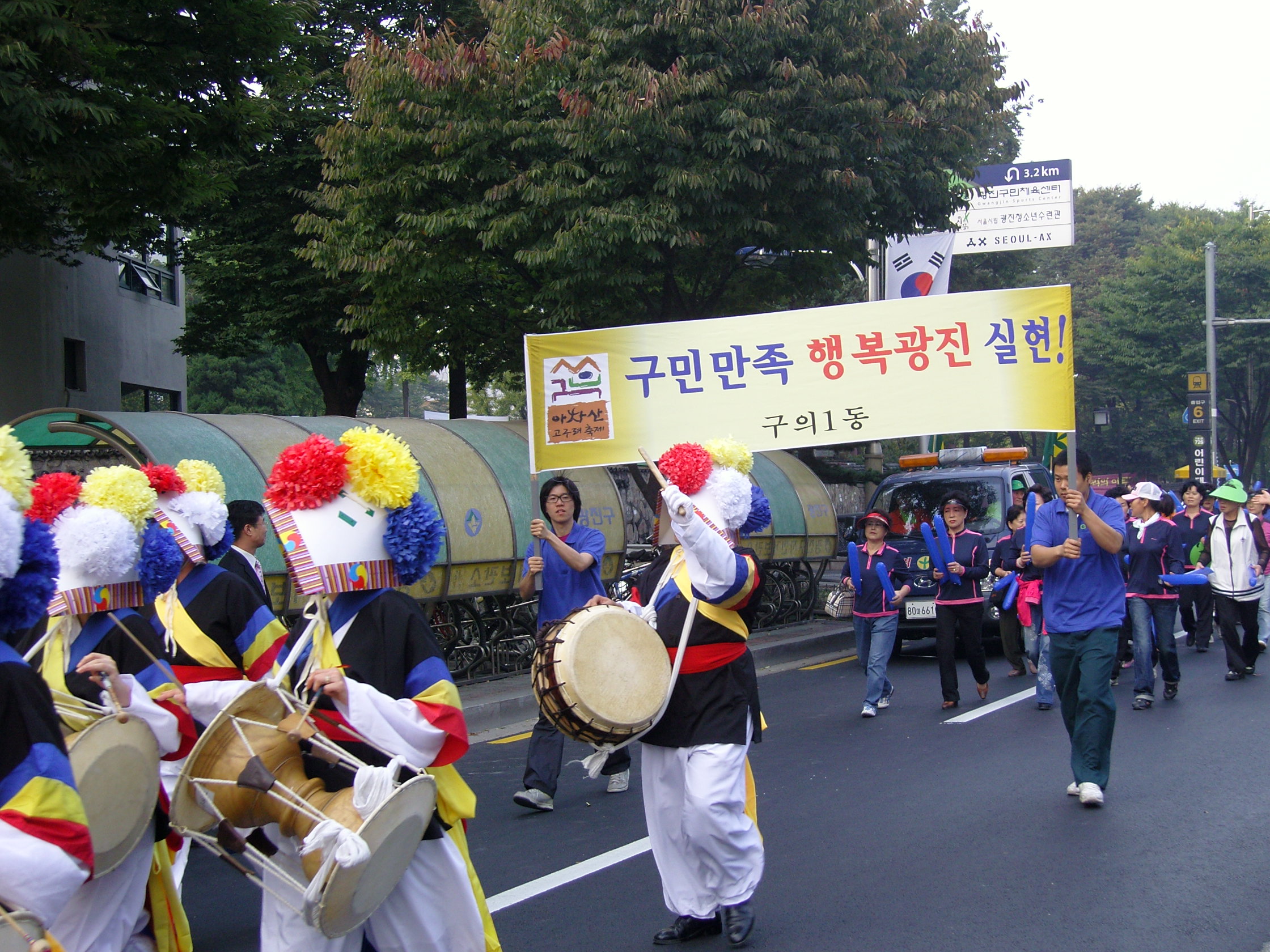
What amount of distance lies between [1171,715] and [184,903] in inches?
286

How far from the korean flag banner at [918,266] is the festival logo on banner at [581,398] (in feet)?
36.0

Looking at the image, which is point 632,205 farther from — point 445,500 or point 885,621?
point 885,621

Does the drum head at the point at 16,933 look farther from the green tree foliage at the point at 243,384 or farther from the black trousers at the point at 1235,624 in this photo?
the green tree foliage at the point at 243,384

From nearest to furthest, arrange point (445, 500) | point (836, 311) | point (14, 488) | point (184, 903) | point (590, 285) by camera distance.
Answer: point (14, 488) < point (184, 903) < point (836, 311) < point (445, 500) < point (590, 285)

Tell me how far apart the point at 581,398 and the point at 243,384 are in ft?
98.5

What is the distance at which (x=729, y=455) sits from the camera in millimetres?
5039

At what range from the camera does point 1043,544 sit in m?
6.86

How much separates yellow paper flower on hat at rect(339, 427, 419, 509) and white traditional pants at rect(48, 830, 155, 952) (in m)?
1.12

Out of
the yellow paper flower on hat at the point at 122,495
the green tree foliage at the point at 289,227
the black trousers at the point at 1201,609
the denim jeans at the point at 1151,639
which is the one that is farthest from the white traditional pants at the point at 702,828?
the green tree foliage at the point at 289,227

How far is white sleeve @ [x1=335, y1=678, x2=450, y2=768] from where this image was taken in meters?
3.19

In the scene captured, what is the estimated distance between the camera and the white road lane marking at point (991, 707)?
30.7 feet

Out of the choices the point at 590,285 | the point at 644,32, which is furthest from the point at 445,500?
the point at 644,32

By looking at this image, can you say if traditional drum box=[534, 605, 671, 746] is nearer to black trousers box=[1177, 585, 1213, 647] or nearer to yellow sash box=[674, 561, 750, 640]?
yellow sash box=[674, 561, 750, 640]

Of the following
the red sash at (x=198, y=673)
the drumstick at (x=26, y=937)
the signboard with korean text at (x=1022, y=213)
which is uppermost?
the signboard with korean text at (x=1022, y=213)
